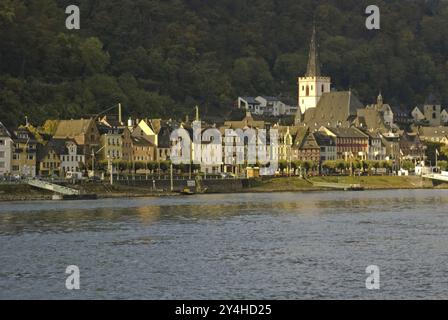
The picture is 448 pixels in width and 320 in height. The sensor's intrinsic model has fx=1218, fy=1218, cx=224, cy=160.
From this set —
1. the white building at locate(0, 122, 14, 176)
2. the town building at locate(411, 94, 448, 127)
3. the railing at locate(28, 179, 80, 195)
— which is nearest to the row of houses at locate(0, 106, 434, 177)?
the white building at locate(0, 122, 14, 176)

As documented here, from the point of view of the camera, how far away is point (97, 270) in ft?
148

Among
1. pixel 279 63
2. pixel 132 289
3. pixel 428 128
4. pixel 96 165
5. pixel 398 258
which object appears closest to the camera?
pixel 132 289

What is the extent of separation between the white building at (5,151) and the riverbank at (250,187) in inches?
505

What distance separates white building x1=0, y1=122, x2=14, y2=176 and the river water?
963 inches

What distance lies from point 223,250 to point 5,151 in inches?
2247

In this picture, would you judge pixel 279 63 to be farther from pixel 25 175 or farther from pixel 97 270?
pixel 97 270

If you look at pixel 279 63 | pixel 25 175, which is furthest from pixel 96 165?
pixel 279 63

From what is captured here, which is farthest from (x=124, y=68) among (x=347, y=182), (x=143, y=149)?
(x=347, y=182)

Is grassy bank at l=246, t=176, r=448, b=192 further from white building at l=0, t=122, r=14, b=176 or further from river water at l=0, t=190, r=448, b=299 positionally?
river water at l=0, t=190, r=448, b=299

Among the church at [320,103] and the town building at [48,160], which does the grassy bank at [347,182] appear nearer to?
the town building at [48,160]

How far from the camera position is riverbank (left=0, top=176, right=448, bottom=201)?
9038 cm

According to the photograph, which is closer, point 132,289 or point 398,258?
point 132,289
